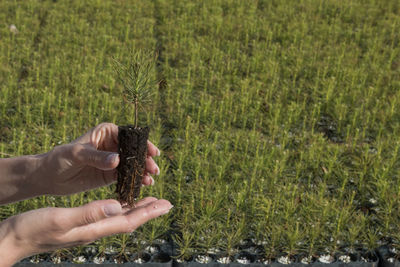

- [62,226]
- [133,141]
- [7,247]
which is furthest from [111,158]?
[7,247]

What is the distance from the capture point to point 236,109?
4902 millimetres

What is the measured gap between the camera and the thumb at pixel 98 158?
2.16 meters

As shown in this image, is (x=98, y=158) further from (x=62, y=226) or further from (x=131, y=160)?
(x=62, y=226)

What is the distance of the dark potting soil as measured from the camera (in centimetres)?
233

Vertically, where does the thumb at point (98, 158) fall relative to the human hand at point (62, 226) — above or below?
above

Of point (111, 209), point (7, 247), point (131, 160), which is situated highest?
point (131, 160)

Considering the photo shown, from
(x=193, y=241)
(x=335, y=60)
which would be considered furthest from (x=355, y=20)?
(x=193, y=241)

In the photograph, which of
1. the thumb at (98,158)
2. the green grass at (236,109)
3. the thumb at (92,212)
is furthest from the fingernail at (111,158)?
the green grass at (236,109)

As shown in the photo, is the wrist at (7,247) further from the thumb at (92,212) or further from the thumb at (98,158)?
the thumb at (98,158)

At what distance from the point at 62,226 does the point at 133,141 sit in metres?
0.51

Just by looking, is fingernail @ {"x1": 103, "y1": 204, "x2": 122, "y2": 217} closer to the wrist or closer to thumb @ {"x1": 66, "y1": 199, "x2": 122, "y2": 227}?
thumb @ {"x1": 66, "y1": 199, "x2": 122, "y2": 227}

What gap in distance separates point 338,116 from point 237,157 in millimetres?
1259

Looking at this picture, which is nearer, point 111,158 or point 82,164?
point 111,158

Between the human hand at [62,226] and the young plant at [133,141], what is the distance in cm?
26
